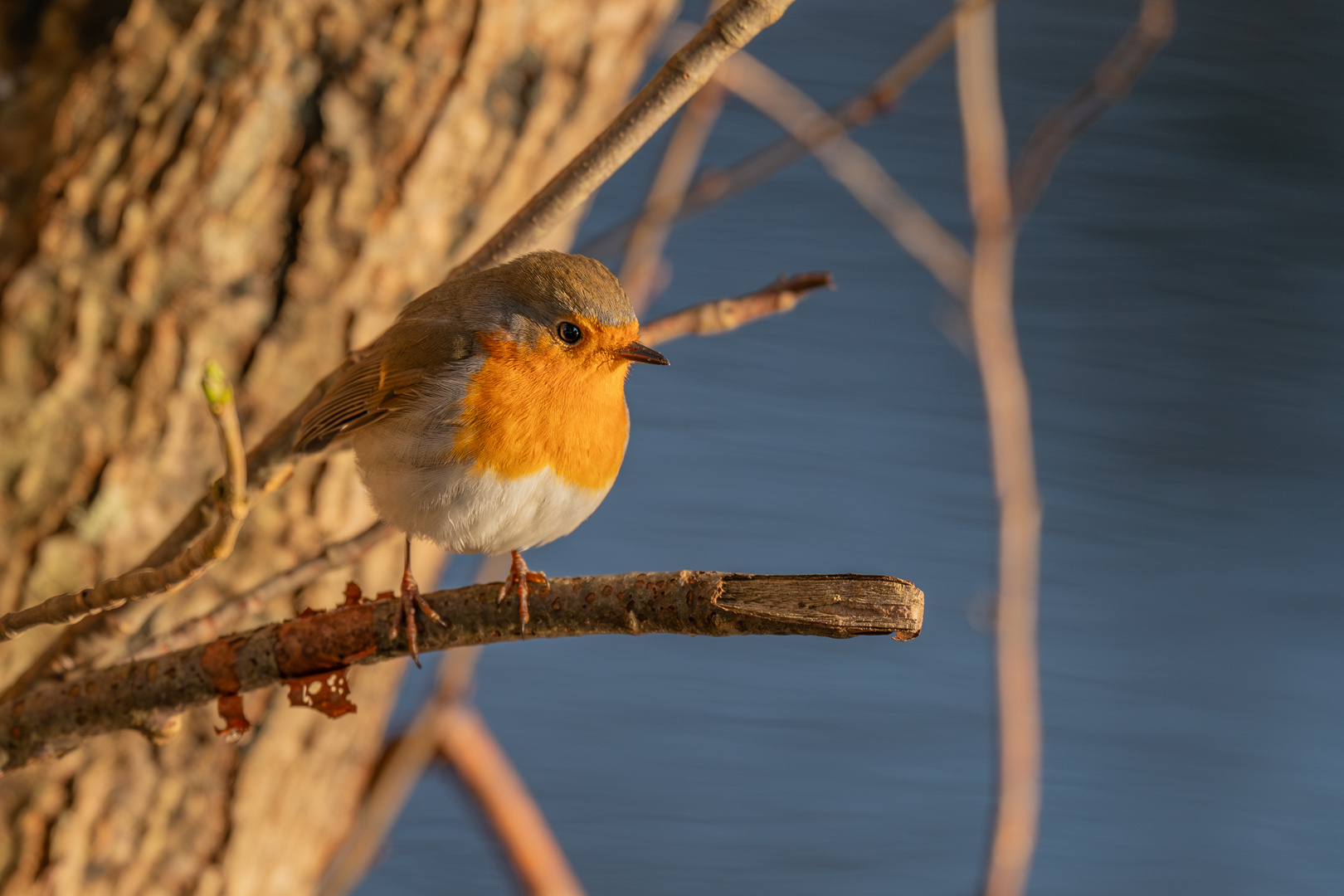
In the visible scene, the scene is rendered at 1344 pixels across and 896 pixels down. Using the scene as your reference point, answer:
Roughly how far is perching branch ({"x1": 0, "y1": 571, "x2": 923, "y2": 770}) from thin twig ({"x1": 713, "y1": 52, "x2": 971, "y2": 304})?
0.84m

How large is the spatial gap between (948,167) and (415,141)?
1473mm

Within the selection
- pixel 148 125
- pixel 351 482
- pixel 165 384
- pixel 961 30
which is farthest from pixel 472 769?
pixel 961 30

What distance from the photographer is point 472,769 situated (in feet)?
6.36

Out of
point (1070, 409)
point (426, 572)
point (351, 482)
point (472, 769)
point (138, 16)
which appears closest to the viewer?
point (138, 16)

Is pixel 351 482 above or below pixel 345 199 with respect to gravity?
below

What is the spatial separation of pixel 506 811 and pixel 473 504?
985mm

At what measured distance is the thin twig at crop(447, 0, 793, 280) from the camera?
0.88 m

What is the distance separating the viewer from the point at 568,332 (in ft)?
4.02

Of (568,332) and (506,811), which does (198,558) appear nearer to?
(568,332)

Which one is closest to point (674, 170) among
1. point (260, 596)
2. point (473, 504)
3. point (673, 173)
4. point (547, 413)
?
point (673, 173)

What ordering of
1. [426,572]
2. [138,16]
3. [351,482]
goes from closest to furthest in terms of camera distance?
1. [138,16]
2. [351,482]
3. [426,572]

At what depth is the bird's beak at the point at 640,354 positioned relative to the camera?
1207 mm

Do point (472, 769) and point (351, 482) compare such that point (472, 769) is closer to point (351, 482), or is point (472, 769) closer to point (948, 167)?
point (351, 482)

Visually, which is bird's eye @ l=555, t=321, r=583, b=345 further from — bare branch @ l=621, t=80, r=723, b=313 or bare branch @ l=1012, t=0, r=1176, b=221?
bare branch @ l=1012, t=0, r=1176, b=221
